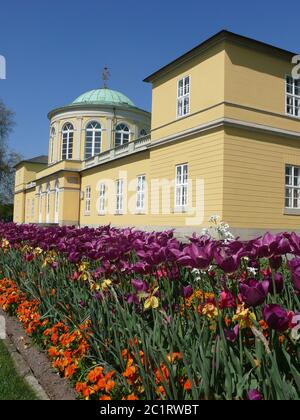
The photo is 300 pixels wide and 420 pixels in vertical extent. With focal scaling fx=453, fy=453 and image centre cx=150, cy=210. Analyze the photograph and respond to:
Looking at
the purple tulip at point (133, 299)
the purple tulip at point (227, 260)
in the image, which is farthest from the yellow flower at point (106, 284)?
the purple tulip at point (227, 260)

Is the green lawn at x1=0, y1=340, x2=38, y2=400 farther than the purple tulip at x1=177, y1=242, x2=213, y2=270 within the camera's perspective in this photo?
Yes

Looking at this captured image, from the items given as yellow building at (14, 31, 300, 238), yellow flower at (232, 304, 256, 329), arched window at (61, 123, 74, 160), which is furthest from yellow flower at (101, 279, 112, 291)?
arched window at (61, 123, 74, 160)

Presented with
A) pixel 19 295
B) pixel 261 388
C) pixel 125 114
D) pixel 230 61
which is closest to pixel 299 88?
pixel 230 61

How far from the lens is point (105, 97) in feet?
153

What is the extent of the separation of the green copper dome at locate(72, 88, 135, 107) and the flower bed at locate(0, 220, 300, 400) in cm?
4131

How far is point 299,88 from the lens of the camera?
22.0m

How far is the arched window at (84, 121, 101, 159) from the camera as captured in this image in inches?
1695

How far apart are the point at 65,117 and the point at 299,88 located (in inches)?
1062

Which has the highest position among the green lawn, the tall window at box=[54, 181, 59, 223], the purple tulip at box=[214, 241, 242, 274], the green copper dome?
the green copper dome

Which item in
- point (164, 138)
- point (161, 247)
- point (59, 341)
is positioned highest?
point (164, 138)

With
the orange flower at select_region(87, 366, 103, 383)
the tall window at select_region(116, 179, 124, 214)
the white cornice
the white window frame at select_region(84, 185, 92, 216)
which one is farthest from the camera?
the white window frame at select_region(84, 185, 92, 216)

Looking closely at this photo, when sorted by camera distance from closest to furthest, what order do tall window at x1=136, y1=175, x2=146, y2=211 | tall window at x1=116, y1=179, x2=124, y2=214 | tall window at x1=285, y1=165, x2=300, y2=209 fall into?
tall window at x1=285, y1=165, x2=300, y2=209, tall window at x1=136, y1=175, x2=146, y2=211, tall window at x1=116, y1=179, x2=124, y2=214

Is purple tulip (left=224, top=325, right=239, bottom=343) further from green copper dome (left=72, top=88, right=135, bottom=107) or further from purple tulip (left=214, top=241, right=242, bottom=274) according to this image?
green copper dome (left=72, top=88, right=135, bottom=107)
